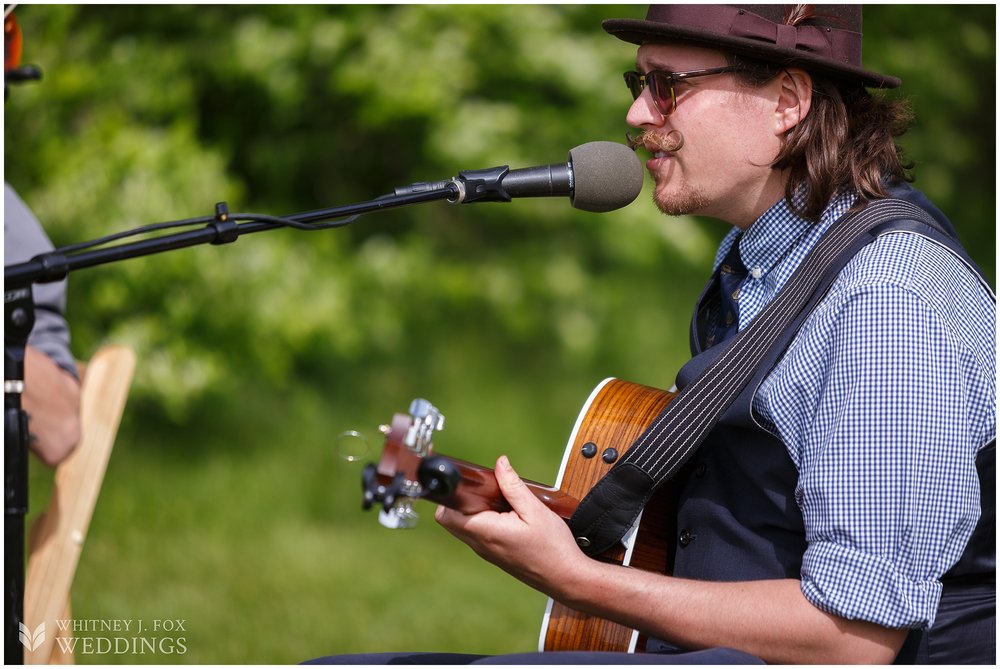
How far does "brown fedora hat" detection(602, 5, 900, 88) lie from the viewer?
2006 mm

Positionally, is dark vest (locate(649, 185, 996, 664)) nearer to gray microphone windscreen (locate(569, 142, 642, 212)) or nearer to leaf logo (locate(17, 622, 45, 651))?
gray microphone windscreen (locate(569, 142, 642, 212))

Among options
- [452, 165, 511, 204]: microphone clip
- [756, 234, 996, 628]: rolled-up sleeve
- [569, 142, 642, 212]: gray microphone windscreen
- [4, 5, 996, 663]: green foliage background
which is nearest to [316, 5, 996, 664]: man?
[756, 234, 996, 628]: rolled-up sleeve

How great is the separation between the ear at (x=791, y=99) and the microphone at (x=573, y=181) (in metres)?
0.32

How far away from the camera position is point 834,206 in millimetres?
1998

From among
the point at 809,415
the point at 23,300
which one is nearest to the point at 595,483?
the point at 809,415

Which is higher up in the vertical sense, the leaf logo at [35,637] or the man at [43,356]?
the man at [43,356]

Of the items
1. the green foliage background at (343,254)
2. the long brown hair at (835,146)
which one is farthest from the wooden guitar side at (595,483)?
the green foliage background at (343,254)

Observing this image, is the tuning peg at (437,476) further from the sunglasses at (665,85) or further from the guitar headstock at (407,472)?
the sunglasses at (665,85)

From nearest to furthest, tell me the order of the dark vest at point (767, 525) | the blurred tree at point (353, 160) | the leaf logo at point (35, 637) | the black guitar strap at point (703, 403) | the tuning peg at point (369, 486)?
the tuning peg at point (369, 486)
the dark vest at point (767, 525)
the black guitar strap at point (703, 403)
the leaf logo at point (35, 637)
the blurred tree at point (353, 160)

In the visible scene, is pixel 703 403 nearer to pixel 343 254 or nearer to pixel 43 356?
pixel 43 356

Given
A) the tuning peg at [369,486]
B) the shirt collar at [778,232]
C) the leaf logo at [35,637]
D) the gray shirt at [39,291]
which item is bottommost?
the tuning peg at [369,486]

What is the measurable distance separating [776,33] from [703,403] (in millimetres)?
754

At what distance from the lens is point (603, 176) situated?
6.32ft

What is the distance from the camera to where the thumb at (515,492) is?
5.67 ft
